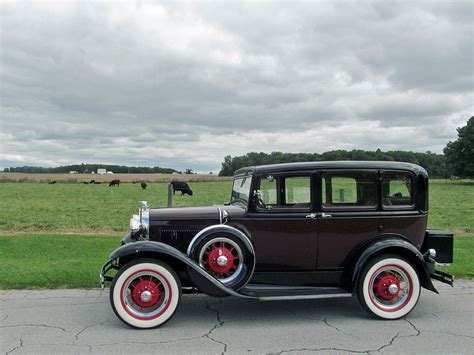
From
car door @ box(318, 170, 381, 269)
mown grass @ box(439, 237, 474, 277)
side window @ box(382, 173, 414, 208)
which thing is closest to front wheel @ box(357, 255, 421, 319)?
car door @ box(318, 170, 381, 269)

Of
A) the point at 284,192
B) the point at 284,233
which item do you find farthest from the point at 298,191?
the point at 284,233

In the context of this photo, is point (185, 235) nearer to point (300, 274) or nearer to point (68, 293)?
point (300, 274)

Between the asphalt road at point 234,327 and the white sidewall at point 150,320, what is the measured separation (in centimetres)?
10

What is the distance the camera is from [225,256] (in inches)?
198

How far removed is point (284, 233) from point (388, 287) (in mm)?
1368

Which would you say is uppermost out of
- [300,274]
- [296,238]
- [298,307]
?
[296,238]

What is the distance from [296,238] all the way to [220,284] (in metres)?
1.12

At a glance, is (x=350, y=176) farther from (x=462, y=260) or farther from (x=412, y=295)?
(x=462, y=260)

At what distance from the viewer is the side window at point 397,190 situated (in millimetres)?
5465

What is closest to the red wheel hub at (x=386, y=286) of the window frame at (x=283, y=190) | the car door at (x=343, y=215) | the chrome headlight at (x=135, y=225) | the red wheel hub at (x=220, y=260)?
the car door at (x=343, y=215)

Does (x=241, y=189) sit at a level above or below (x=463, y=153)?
below

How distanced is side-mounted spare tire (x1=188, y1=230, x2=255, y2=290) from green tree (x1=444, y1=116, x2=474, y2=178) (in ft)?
248

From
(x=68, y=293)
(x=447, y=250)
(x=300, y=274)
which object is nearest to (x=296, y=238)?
(x=300, y=274)

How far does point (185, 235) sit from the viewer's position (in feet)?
17.2
